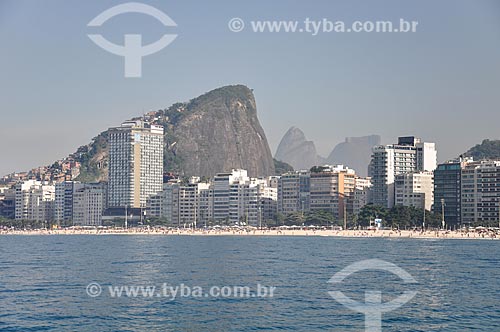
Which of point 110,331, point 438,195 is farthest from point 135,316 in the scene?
point 438,195

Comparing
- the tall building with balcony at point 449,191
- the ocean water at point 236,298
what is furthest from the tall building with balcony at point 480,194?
the ocean water at point 236,298

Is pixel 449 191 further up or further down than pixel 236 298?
further up

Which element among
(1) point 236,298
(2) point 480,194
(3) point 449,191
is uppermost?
(3) point 449,191

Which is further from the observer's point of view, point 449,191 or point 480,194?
point 449,191

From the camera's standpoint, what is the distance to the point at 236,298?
51906mm

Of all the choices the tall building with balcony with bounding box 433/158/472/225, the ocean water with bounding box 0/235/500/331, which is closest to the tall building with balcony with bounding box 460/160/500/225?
the tall building with balcony with bounding box 433/158/472/225

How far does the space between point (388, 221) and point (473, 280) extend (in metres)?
106

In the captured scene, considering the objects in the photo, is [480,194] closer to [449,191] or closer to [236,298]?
[449,191]

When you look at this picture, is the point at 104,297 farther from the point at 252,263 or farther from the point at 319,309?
the point at 252,263

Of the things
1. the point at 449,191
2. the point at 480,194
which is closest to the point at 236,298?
the point at 480,194

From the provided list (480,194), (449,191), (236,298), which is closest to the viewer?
(236,298)

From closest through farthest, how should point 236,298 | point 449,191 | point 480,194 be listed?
point 236,298
point 480,194
point 449,191

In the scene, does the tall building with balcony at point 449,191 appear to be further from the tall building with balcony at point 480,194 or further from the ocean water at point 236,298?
the ocean water at point 236,298

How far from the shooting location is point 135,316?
44.7m
